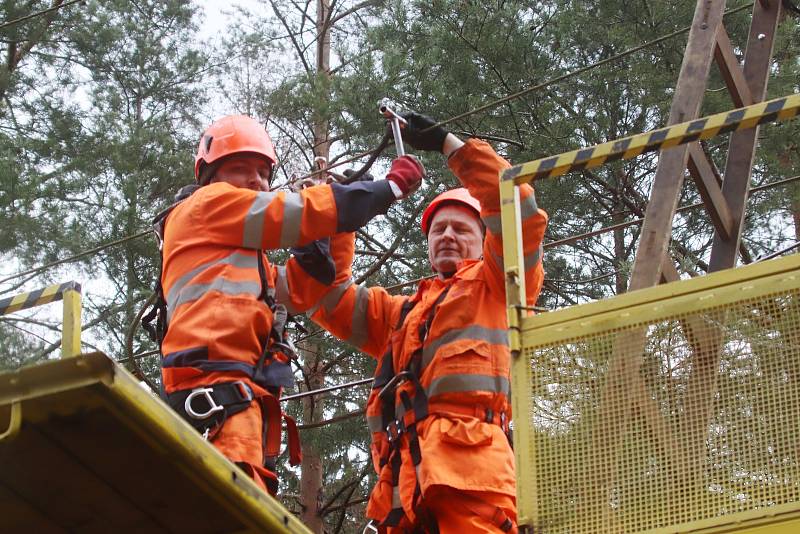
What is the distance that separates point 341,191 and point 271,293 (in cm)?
55

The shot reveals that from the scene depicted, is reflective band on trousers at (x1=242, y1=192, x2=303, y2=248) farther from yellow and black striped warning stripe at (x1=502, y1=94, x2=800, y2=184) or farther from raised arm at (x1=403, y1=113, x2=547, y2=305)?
yellow and black striped warning stripe at (x1=502, y1=94, x2=800, y2=184)

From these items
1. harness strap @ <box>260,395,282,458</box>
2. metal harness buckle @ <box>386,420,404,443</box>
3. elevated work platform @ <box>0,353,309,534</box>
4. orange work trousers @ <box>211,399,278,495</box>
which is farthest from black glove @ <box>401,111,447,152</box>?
elevated work platform @ <box>0,353,309,534</box>

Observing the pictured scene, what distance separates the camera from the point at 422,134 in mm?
5594

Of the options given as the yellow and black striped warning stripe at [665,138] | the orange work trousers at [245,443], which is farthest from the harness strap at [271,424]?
the yellow and black striped warning stripe at [665,138]

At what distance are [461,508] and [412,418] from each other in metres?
0.54

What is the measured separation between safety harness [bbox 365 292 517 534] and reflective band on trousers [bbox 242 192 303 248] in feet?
2.71

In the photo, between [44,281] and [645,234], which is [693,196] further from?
[44,281]

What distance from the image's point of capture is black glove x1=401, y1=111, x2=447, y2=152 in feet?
18.2

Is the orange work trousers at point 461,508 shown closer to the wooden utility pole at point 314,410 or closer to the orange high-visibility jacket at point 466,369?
the orange high-visibility jacket at point 466,369

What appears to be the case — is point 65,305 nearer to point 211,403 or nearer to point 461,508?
point 211,403

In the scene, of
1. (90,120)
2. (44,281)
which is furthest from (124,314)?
(90,120)

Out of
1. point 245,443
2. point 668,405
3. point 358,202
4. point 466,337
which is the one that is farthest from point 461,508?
point 358,202

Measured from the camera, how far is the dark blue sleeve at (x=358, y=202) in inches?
207

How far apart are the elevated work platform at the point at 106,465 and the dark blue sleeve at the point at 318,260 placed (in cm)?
247
